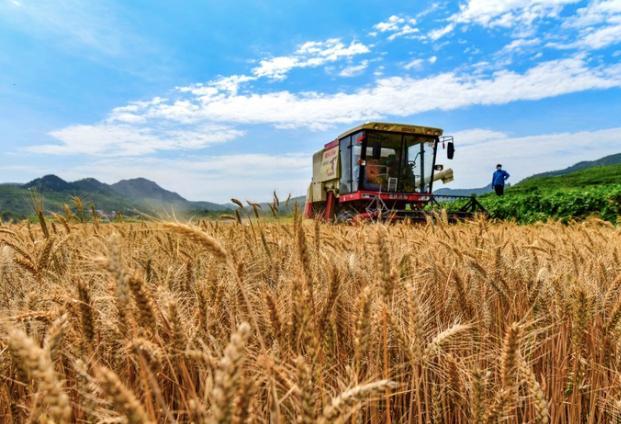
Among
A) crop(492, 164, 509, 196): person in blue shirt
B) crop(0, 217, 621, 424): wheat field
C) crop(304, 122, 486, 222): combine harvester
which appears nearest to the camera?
crop(0, 217, 621, 424): wheat field

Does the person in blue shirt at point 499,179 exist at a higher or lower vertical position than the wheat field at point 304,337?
higher

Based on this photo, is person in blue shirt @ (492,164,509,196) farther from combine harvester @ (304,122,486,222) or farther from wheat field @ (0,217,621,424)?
wheat field @ (0,217,621,424)

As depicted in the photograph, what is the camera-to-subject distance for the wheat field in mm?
857

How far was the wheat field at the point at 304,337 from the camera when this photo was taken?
2.81 feet

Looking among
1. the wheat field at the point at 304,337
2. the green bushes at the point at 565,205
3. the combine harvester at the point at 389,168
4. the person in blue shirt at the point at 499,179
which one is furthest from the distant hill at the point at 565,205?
the wheat field at the point at 304,337

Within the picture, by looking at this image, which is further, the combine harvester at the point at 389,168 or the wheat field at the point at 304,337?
the combine harvester at the point at 389,168

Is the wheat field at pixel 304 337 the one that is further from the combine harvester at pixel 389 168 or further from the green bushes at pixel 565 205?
the green bushes at pixel 565 205

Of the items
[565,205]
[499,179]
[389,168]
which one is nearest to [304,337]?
[389,168]

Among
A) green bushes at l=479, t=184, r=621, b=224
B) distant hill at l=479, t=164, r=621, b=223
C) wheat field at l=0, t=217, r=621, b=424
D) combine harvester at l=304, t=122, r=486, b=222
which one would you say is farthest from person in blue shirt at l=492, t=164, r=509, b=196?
A: wheat field at l=0, t=217, r=621, b=424

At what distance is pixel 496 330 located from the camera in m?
2.21

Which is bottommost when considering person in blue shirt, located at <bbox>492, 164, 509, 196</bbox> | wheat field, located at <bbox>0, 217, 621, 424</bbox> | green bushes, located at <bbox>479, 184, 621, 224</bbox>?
wheat field, located at <bbox>0, 217, 621, 424</bbox>

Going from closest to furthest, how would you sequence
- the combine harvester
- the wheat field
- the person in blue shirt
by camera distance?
the wheat field
the combine harvester
the person in blue shirt

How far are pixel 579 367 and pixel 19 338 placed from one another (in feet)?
6.60

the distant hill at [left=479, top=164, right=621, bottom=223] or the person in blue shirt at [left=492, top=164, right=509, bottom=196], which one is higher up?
the person in blue shirt at [left=492, top=164, right=509, bottom=196]
